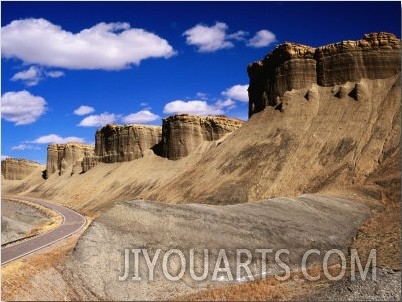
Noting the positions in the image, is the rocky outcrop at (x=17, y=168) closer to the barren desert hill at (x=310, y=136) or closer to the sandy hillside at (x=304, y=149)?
the barren desert hill at (x=310, y=136)

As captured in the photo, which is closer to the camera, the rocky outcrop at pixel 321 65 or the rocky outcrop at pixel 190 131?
the rocky outcrop at pixel 321 65

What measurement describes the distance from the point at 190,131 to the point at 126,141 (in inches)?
657

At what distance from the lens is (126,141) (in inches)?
3282

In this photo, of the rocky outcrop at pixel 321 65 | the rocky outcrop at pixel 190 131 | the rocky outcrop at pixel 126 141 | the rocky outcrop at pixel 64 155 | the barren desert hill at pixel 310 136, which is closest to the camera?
the barren desert hill at pixel 310 136

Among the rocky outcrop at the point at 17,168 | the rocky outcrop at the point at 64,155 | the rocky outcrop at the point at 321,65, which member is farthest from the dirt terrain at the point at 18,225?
the rocky outcrop at the point at 17,168

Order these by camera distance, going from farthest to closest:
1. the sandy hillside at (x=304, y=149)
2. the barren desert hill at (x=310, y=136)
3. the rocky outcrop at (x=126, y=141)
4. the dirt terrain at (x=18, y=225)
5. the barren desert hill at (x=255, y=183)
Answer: the rocky outcrop at (x=126, y=141), the barren desert hill at (x=310, y=136), the sandy hillside at (x=304, y=149), the dirt terrain at (x=18, y=225), the barren desert hill at (x=255, y=183)

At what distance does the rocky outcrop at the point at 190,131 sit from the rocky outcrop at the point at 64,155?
1675 inches

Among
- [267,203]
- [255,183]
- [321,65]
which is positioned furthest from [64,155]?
[267,203]

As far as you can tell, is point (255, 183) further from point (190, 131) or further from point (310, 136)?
point (190, 131)

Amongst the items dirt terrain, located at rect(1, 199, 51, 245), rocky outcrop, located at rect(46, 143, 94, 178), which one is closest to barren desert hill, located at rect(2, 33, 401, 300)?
dirt terrain, located at rect(1, 199, 51, 245)

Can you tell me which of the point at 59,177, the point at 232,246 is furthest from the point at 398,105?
the point at 59,177

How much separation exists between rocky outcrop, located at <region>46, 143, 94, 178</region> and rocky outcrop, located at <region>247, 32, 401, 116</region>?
209ft

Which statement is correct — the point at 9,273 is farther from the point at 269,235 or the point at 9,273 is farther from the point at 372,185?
the point at 372,185

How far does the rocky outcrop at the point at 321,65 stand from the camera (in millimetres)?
48812
